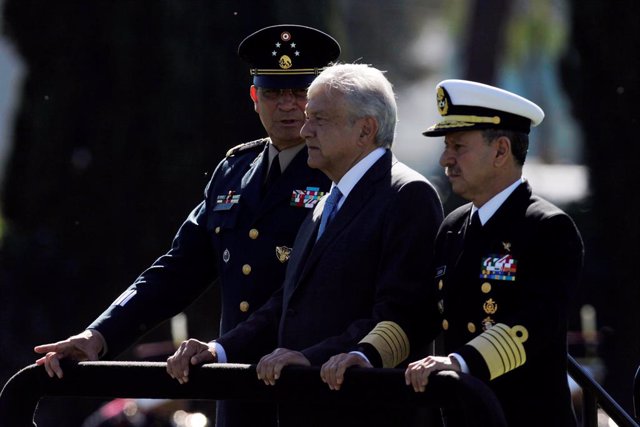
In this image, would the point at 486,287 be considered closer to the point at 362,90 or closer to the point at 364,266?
the point at 364,266

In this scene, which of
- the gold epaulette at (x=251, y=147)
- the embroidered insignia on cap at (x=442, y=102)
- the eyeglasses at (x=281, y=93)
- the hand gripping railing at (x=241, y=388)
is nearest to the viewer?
the hand gripping railing at (x=241, y=388)

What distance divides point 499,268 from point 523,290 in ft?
0.43

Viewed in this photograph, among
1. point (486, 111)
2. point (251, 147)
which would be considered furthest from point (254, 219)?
point (486, 111)

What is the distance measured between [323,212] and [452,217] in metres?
0.34

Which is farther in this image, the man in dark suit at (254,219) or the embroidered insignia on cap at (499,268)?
the man in dark suit at (254,219)

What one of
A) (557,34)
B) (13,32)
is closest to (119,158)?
(13,32)

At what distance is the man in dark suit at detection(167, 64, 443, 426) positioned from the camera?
3.19m

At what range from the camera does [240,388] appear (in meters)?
2.76

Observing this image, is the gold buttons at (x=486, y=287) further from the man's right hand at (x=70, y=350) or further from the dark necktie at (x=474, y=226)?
the man's right hand at (x=70, y=350)

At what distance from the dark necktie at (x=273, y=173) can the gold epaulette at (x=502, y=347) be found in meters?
1.13

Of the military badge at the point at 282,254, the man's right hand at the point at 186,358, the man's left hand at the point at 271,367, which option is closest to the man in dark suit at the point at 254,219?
the military badge at the point at 282,254

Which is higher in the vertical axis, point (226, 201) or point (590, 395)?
point (226, 201)

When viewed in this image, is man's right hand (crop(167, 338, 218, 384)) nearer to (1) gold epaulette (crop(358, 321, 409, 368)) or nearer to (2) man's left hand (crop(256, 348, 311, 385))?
(2) man's left hand (crop(256, 348, 311, 385))

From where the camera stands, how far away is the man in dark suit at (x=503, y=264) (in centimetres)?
293
